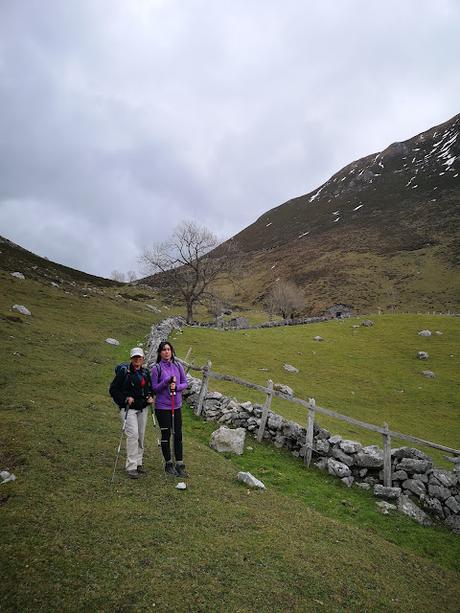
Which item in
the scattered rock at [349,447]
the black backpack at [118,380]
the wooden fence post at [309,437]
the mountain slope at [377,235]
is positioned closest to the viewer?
the black backpack at [118,380]

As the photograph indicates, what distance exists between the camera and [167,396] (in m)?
8.19

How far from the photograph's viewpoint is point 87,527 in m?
5.71

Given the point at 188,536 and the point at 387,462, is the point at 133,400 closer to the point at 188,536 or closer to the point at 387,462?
the point at 188,536

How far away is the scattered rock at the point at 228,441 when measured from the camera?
11.7 meters

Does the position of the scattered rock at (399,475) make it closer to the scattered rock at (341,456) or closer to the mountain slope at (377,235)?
the scattered rock at (341,456)

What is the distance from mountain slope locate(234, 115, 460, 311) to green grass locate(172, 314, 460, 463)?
53066mm

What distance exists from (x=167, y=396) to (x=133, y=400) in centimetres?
81

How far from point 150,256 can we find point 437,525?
1584 inches

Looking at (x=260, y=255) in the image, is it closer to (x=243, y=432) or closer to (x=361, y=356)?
(x=361, y=356)

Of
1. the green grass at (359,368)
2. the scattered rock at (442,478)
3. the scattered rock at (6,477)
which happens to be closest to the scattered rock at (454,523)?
the scattered rock at (442,478)

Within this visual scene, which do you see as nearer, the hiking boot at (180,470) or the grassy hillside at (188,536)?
the grassy hillside at (188,536)

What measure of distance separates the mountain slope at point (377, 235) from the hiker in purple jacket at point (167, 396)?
8686 cm

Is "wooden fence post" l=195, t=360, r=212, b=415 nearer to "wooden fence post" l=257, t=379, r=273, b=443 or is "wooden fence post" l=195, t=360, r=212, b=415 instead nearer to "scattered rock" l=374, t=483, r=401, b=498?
"wooden fence post" l=257, t=379, r=273, b=443

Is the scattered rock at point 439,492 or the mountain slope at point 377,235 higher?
the mountain slope at point 377,235
